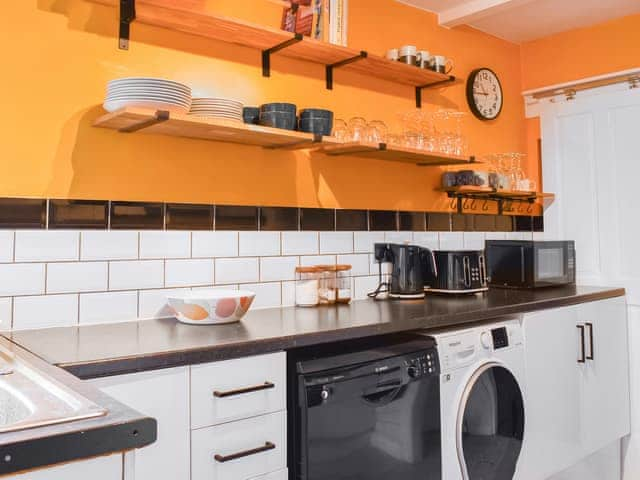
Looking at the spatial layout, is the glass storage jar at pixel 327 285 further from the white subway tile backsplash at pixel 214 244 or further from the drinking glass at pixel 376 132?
the drinking glass at pixel 376 132

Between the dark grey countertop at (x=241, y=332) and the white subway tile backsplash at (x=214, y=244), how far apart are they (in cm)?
27

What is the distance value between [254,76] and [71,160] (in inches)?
33.3

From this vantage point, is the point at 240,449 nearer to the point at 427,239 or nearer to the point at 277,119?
the point at 277,119

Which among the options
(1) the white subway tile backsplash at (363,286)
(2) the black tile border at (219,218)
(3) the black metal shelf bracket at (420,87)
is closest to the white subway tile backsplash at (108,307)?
(2) the black tile border at (219,218)

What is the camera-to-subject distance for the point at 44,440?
764 mm

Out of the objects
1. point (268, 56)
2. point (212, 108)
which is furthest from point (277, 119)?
A: point (268, 56)

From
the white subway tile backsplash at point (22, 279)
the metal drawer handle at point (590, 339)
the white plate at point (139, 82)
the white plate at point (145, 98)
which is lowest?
the metal drawer handle at point (590, 339)

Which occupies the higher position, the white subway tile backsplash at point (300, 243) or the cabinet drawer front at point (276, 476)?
the white subway tile backsplash at point (300, 243)

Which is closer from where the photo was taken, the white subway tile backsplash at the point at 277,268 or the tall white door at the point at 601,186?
the white subway tile backsplash at the point at 277,268

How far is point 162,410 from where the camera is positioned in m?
1.40

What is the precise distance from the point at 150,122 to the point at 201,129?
0.64ft

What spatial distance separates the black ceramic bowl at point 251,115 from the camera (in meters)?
2.21

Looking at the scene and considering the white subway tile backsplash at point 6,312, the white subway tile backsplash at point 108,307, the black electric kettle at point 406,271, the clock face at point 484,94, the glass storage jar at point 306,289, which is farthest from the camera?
the clock face at point 484,94

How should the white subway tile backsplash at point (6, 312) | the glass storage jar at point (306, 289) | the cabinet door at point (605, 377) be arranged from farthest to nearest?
the cabinet door at point (605, 377) < the glass storage jar at point (306, 289) < the white subway tile backsplash at point (6, 312)
